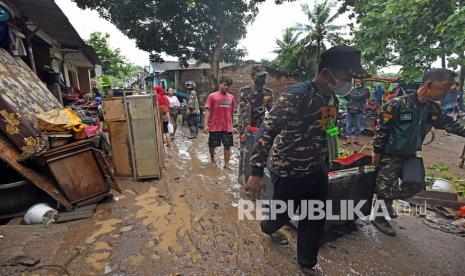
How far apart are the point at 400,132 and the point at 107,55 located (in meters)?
23.6

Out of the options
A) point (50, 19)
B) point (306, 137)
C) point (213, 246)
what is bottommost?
point (213, 246)

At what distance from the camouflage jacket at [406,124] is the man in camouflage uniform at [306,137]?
1.02 metres

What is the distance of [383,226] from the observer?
3.28 metres

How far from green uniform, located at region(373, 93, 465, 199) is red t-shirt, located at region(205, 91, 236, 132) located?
3.00 metres

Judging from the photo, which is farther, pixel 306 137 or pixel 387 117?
pixel 387 117

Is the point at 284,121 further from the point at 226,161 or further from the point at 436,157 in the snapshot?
the point at 436,157

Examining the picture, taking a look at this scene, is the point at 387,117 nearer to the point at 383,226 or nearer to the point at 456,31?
the point at 383,226

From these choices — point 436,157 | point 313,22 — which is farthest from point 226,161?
point 313,22

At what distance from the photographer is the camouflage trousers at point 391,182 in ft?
10.2

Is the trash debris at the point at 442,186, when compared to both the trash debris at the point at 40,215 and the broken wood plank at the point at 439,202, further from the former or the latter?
the trash debris at the point at 40,215

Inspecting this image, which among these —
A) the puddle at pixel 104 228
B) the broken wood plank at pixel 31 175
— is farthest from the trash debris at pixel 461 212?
the broken wood plank at pixel 31 175

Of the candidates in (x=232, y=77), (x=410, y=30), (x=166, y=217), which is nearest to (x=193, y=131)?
(x=166, y=217)

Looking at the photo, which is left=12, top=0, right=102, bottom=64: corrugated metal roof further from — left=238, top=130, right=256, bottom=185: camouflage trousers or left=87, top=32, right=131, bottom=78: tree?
left=87, top=32, right=131, bottom=78: tree

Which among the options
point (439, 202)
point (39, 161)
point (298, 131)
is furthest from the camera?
point (439, 202)
